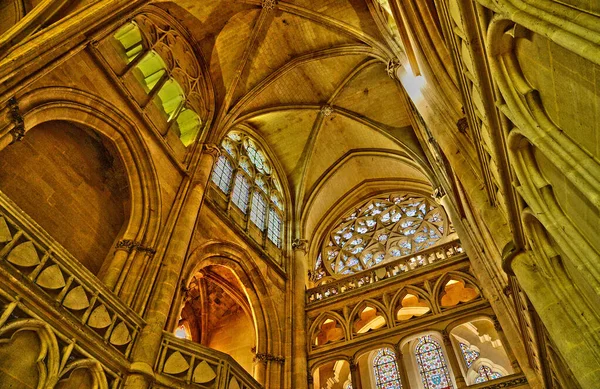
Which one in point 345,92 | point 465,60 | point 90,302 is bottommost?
point 90,302

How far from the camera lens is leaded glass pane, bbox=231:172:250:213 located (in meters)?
13.5

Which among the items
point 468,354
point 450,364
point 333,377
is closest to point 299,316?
point 333,377

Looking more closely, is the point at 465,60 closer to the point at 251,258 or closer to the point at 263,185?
the point at 251,258

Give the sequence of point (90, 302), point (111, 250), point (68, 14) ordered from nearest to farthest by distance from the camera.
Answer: point (90, 302) → point (68, 14) → point (111, 250)

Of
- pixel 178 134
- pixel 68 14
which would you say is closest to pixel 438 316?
pixel 178 134

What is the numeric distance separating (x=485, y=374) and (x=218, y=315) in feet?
25.4

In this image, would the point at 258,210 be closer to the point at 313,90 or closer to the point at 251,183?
the point at 251,183

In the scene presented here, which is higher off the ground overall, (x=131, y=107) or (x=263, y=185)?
(x=263, y=185)

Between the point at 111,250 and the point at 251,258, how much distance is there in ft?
14.5

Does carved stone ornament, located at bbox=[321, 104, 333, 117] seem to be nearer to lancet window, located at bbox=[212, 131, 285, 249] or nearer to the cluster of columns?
lancet window, located at bbox=[212, 131, 285, 249]

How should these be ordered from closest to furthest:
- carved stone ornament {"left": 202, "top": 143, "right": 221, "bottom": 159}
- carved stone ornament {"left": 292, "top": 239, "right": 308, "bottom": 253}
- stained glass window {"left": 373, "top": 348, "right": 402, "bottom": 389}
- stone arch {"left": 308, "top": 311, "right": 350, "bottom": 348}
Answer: stained glass window {"left": 373, "top": 348, "right": 402, "bottom": 389}
stone arch {"left": 308, "top": 311, "right": 350, "bottom": 348}
carved stone ornament {"left": 202, "top": 143, "right": 221, "bottom": 159}
carved stone ornament {"left": 292, "top": 239, "right": 308, "bottom": 253}

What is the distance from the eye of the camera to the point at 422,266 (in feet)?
38.0

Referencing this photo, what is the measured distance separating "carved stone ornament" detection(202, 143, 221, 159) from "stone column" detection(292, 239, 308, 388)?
176 inches

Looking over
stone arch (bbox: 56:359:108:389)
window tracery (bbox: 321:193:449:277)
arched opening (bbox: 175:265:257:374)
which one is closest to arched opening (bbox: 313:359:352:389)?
arched opening (bbox: 175:265:257:374)
